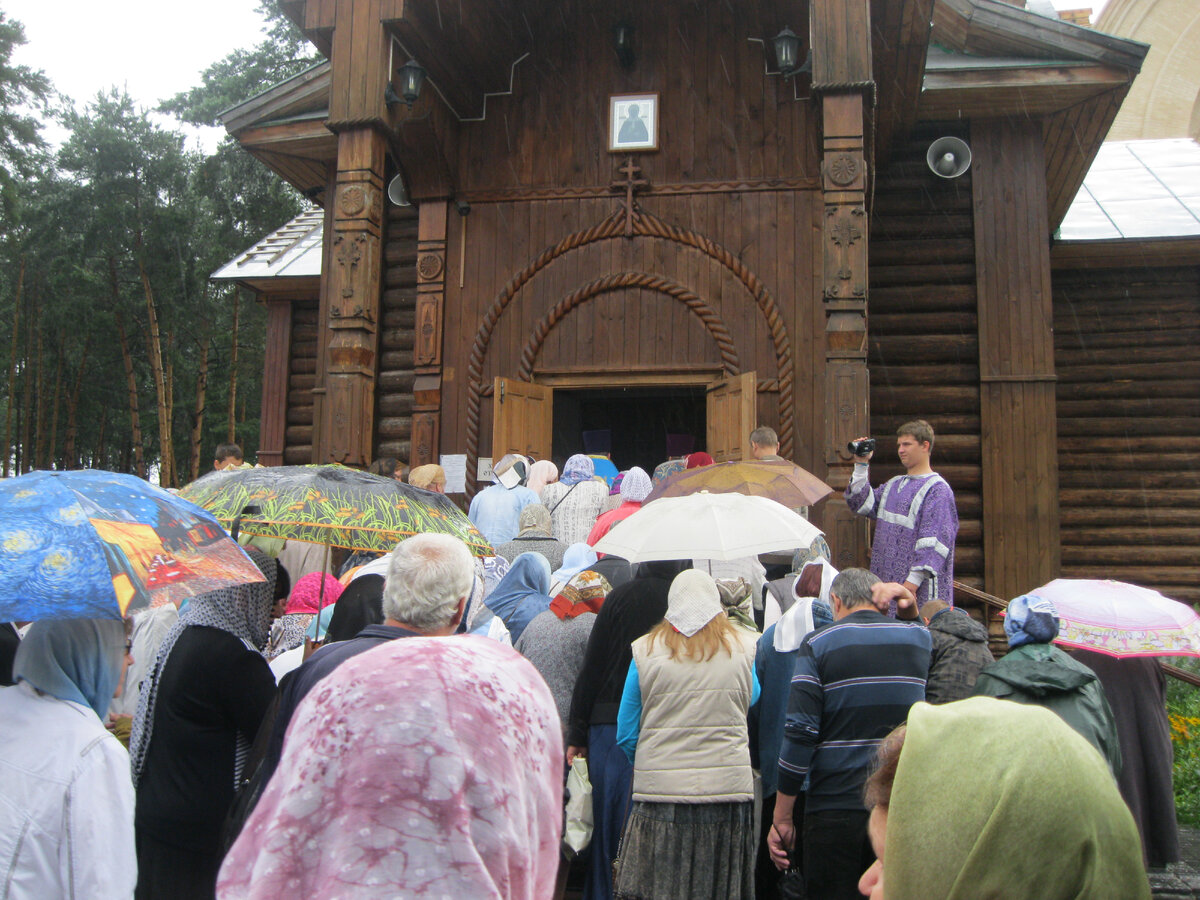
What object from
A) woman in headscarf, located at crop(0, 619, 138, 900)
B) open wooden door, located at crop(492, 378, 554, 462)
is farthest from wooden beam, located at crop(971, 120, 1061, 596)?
woman in headscarf, located at crop(0, 619, 138, 900)

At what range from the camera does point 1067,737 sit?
4.57ft

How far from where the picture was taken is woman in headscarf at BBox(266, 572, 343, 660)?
518 cm

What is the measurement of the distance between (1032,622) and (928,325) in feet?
23.9

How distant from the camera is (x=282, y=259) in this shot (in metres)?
13.8

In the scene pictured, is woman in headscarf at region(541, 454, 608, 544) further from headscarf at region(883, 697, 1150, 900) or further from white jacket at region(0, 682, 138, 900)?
headscarf at region(883, 697, 1150, 900)

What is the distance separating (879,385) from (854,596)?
24.4 ft

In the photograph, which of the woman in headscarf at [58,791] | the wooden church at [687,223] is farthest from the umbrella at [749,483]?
the woman in headscarf at [58,791]

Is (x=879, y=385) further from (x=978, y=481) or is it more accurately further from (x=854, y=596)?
(x=854, y=596)

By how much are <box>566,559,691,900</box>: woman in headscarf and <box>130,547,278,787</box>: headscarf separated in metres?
1.33

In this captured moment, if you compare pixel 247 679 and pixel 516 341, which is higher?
pixel 516 341

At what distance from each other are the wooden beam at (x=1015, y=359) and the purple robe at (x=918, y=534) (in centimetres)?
438

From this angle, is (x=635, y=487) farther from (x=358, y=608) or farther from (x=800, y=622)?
(x=358, y=608)

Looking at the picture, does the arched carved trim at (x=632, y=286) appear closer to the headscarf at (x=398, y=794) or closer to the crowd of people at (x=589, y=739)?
the crowd of people at (x=589, y=739)

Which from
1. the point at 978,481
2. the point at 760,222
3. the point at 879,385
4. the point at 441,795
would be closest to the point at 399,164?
the point at 760,222
